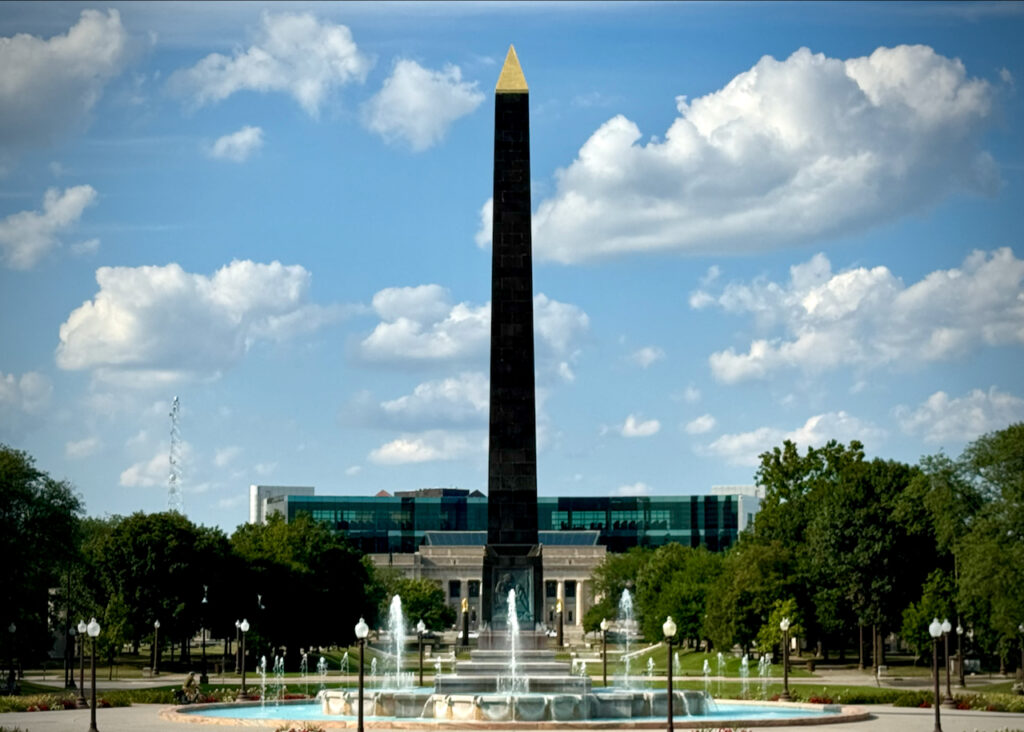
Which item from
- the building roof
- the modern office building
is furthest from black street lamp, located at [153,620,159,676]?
the building roof

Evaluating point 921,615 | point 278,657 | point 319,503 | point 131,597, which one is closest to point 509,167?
point 921,615

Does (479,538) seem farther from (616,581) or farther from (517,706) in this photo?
(517,706)

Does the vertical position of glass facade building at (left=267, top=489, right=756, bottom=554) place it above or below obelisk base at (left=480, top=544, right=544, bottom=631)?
above

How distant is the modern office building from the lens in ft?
593

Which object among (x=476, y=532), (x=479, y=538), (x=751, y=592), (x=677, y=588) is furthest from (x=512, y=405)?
(x=476, y=532)

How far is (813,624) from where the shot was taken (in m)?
88.1

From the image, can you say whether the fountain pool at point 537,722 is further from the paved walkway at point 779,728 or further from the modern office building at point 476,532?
the modern office building at point 476,532

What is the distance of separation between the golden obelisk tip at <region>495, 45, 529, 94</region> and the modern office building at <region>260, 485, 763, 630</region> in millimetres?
129614

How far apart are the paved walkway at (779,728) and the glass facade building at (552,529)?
138 metres

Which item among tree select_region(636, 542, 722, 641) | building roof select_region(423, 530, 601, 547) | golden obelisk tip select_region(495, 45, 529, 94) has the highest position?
golden obelisk tip select_region(495, 45, 529, 94)

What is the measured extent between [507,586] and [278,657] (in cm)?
4795

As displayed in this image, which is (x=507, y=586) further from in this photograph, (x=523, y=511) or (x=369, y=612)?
(x=369, y=612)

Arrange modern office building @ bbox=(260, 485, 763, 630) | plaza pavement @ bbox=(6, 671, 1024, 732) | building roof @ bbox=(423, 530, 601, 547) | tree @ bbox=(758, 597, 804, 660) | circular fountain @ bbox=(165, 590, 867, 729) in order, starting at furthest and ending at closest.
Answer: building roof @ bbox=(423, 530, 601, 547)
modern office building @ bbox=(260, 485, 763, 630)
tree @ bbox=(758, 597, 804, 660)
plaza pavement @ bbox=(6, 671, 1024, 732)
circular fountain @ bbox=(165, 590, 867, 729)

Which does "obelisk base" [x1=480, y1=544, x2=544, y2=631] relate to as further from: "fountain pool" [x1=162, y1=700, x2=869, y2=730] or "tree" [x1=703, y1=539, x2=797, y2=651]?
"tree" [x1=703, y1=539, x2=797, y2=651]
